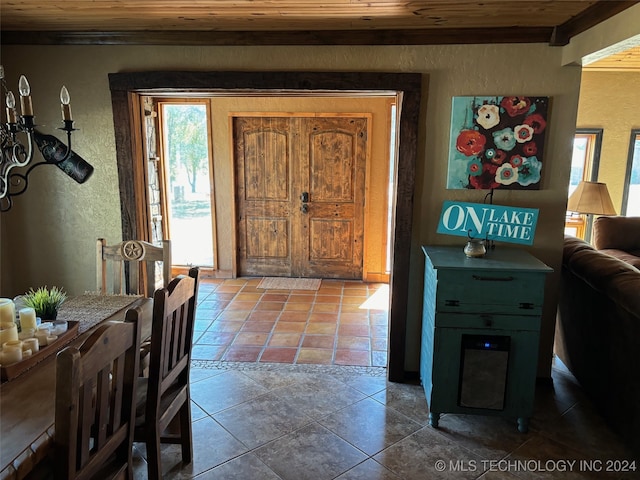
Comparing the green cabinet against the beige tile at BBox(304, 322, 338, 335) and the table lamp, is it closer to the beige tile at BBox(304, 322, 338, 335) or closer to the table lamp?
the beige tile at BBox(304, 322, 338, 335)

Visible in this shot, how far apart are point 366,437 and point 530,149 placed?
1.91 meters

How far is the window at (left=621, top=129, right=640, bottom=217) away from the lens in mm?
5176

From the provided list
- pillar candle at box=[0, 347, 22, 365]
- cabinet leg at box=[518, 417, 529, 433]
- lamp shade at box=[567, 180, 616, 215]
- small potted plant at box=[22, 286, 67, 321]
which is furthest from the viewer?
lamp shade at box=[567, 180, 616, 215]

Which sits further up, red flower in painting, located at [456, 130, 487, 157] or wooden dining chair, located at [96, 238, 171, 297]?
red flower in painting, located at [456, 130, 487, 157]

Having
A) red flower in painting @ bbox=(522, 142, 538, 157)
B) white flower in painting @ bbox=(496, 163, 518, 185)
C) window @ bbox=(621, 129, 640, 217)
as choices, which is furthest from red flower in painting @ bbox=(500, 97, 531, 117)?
window @ bbox=(621, 129, 640, 217)

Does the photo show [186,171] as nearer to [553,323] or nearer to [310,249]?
[310,249]

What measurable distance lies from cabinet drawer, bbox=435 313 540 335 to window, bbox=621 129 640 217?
392 cm

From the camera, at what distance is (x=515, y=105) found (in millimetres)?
2674

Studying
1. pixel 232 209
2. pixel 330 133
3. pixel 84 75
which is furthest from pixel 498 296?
pixel 232 209

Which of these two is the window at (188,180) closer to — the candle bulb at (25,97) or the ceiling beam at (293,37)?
the ceiling beam at (293,37)

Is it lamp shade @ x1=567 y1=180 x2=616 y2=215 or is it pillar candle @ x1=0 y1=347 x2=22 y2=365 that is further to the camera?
lamp shade @ x1=567 y1=180 x2=616 y2=215

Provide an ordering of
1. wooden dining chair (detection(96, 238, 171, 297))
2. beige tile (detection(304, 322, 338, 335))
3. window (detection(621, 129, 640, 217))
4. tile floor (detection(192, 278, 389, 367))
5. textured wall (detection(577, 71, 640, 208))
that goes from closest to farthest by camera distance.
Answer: wooden dining chair (detection(96, 238, 171, 297)) < tile floor (detection(192, 278, 389, 367)) < beige tile (detection(304, 322, 338, 335)) < textured wall (detection(577, 71, 640, 208)) < window (detection(621, 129, 640, 217))

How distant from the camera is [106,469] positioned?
1.55 meters

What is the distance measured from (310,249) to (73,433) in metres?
4.24
